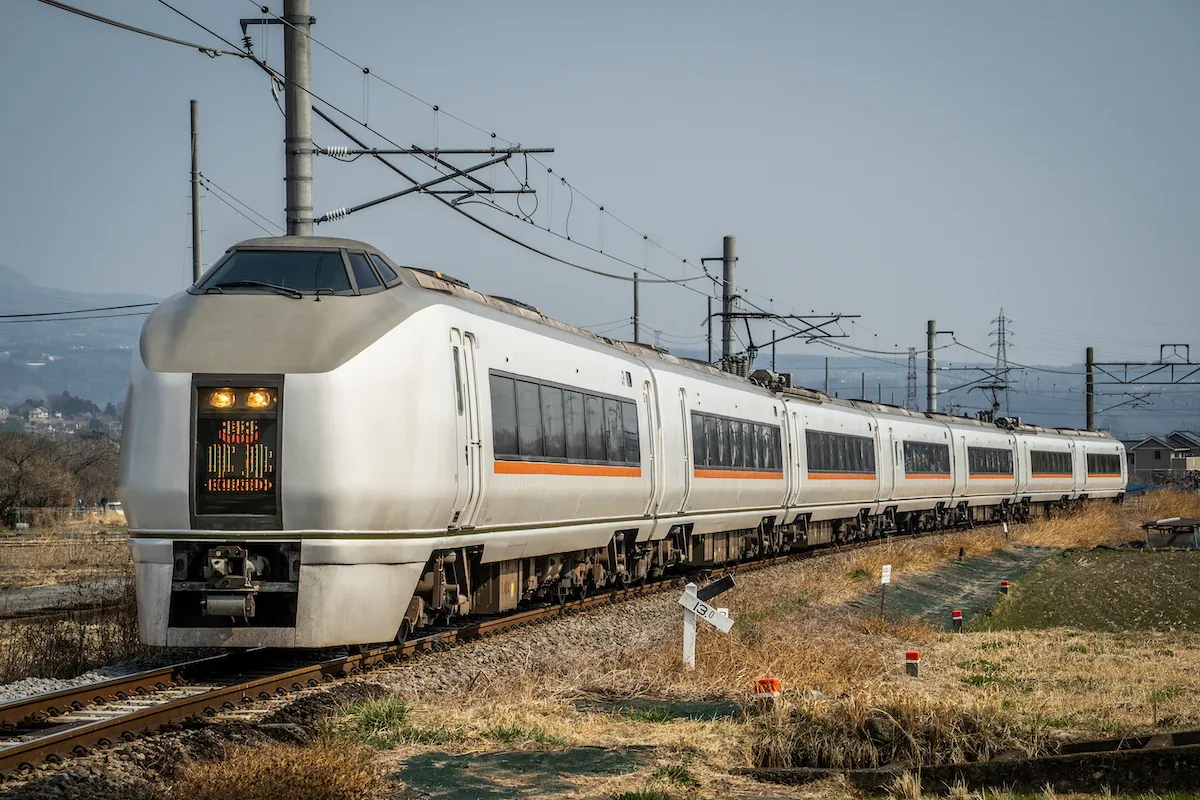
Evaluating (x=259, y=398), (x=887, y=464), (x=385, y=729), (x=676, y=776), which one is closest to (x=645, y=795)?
(x=676, y=776)

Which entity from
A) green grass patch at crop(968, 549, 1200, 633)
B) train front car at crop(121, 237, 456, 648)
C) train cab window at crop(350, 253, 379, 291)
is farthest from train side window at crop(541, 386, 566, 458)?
green grass patch at crop(968, 549, 1200, 633)

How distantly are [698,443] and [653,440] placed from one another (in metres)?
2.44

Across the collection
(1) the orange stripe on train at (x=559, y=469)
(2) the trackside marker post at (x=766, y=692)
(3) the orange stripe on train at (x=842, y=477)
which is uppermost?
(1) the orange stripe on train at (x=559, y=469)

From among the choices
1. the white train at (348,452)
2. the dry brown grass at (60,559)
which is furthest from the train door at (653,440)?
the dry brown grass at (60,559)

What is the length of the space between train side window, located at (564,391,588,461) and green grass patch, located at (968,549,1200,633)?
20.9 ft

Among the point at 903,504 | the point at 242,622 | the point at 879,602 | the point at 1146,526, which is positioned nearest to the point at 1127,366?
the point at 1146,526

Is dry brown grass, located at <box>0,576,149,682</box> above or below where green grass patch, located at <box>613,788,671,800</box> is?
above

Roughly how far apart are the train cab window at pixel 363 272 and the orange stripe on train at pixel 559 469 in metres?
2.42

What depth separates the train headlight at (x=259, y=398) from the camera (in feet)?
36.4

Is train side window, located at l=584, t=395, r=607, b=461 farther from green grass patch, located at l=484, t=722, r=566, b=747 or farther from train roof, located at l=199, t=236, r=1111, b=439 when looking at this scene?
green grass patch, located at l=484, t=722, r=566, b=747

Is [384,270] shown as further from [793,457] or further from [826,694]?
[793,457]

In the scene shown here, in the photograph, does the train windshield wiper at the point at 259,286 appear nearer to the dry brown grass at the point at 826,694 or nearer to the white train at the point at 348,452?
the white train at the point at 348,452

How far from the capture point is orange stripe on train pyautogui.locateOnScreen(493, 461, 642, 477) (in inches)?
555

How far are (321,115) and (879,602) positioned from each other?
11.3m
